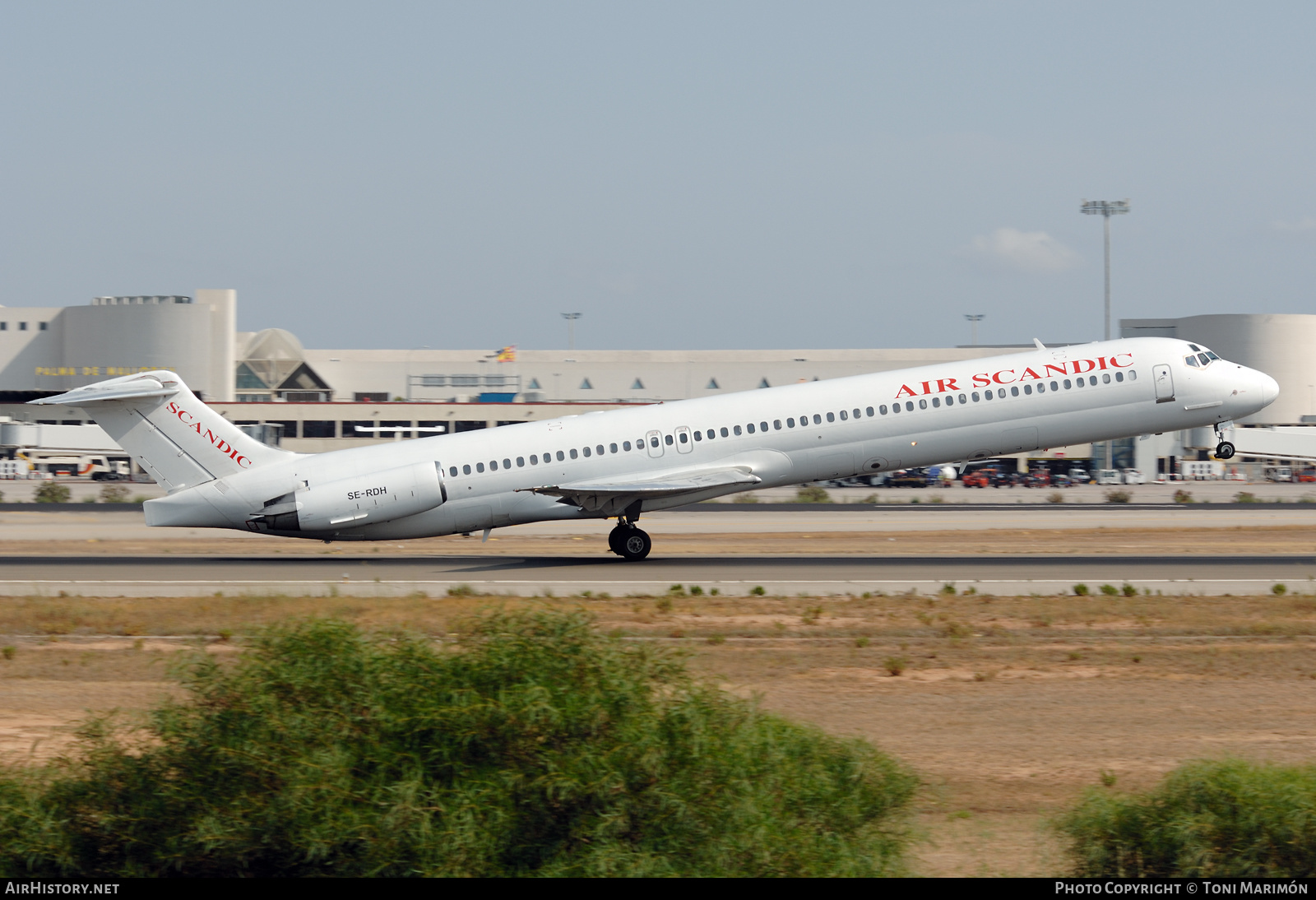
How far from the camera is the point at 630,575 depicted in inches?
1113

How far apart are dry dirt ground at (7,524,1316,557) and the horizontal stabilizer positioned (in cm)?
661

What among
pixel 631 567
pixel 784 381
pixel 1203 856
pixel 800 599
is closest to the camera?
pixel 1203 856

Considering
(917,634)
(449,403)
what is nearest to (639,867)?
(917,634)

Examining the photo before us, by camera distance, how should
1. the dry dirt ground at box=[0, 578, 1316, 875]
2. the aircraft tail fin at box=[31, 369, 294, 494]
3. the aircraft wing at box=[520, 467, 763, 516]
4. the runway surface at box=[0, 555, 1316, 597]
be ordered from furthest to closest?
1. the aircraft tail fin at box=[31, 369, 294, 494]
2. the aircraft wing at box=[520, 467, 763, 516]
3. the runway surface at box=[0, 555, 1316, 597]
4. the dry dirt ground at box=[0, 578, 1316, 875]

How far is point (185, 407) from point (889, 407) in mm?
17896

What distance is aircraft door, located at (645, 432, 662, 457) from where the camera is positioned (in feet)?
102

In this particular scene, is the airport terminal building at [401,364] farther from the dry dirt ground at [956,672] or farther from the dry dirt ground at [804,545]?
the dry dirt ground at [956,672]

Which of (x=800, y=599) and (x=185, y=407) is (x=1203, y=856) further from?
(x=185, y=407)

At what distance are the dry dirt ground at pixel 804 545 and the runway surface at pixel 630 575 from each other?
7.47ft

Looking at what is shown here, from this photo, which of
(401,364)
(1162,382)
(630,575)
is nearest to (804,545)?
(630,575)

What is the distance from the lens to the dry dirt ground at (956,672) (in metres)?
11.8

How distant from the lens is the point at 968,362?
31953 millimetres

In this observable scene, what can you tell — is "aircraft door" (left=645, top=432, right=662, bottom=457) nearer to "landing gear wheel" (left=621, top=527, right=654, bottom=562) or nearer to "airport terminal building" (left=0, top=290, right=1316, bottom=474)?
"landing gear wheel" (left=621, top=527, right=654, bottom=562)

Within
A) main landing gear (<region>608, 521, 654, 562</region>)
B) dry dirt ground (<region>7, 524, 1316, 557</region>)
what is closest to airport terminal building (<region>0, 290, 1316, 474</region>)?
dry dirt ground (<region>7, 524, 1316, 557</region>)
